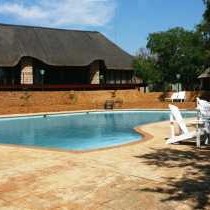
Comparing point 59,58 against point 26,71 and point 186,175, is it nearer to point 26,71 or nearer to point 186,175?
point 26,71

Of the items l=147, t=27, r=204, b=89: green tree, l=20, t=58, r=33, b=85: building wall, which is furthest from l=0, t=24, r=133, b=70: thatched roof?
l=147, t=27, r=204, b=89: green tree

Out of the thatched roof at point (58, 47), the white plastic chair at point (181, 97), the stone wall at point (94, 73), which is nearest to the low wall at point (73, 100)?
the white plastic chair at point (181, 97)

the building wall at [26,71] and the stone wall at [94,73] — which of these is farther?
the stone wall at [94,73]

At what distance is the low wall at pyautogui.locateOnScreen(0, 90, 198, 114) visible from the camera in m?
30.1

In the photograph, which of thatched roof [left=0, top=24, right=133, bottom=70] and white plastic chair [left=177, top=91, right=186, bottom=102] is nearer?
white plastic chair [left=177, top=91, right=186, bottom=102]

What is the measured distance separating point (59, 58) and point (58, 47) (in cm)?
209

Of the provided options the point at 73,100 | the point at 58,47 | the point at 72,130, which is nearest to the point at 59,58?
the point at 58,47

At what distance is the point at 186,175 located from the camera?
8000mm

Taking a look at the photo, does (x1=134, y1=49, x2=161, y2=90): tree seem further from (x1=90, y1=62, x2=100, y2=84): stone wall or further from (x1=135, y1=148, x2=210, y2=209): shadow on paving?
(x1=135, y1=148, x2=210, y2=209): shadow on paving

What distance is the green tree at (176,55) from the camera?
4091 centimetres

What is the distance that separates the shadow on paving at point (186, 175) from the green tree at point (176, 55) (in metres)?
30.1

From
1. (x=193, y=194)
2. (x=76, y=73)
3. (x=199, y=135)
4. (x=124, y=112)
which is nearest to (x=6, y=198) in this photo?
(x=193, y=194)

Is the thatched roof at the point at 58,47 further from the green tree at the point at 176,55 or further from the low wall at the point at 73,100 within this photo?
the low wall at the point at 73,100

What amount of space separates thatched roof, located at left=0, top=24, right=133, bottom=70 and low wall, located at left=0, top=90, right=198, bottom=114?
560 cm
